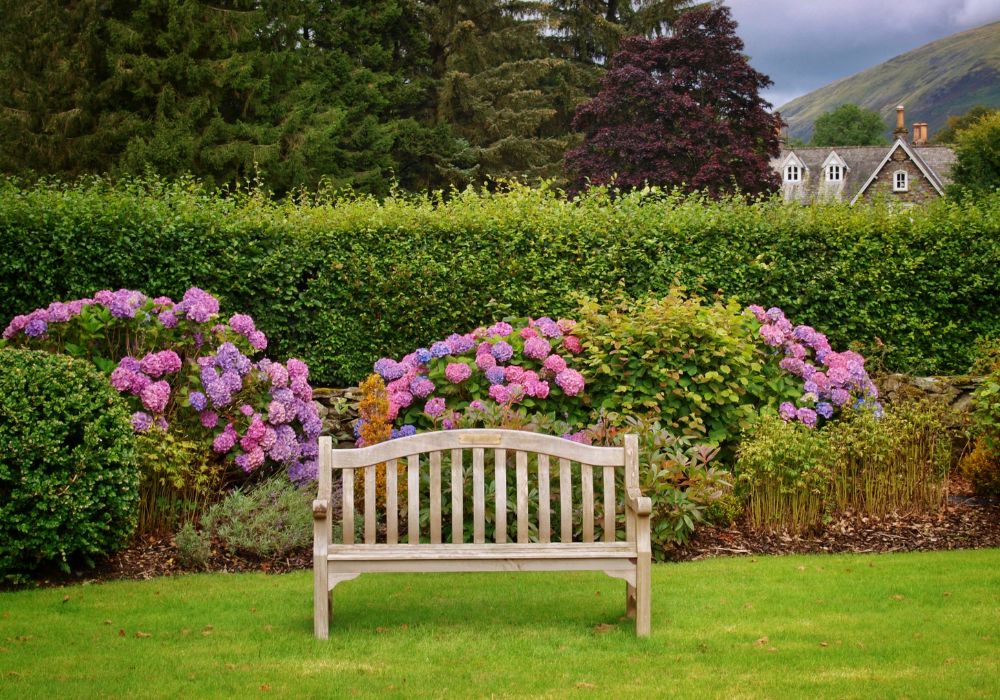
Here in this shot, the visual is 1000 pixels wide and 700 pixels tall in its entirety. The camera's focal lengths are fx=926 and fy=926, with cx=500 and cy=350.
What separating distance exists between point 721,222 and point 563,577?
4.76 m

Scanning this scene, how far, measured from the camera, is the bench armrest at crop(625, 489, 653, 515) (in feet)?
14.6

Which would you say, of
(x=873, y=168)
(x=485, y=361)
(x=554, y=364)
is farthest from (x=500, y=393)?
(x=873, y=168)

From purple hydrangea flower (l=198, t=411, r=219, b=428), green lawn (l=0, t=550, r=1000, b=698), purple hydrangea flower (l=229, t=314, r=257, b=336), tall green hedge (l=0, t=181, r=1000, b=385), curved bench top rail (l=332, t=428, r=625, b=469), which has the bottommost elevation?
green lawn (l=0, t=550, r=1000, b=698)

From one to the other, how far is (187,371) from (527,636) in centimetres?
382

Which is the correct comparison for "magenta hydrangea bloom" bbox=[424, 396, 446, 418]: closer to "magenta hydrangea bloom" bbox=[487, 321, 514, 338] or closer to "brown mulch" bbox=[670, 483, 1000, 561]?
"magenta hydrangea bloom" bbox=[487, 321, 514, 338]

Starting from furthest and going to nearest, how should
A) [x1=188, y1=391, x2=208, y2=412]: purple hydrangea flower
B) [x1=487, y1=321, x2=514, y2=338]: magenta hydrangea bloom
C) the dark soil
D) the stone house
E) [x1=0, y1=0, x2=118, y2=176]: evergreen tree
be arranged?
the stone house → [x1=0, y1=0, x2=118, y2=176]: evergreen tree → [x1=487, y1=321, x2=514, y2=338]: magenta hydrangea bloom → [x1=188, y1=391, x2=208, y2=412]: purple hydrangea flower → the dark soil

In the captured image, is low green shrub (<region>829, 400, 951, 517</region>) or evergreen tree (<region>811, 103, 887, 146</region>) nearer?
low green shrub (<region>829, 400, 951, 517</region>)

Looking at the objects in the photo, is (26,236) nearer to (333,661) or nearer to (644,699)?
(333,661)

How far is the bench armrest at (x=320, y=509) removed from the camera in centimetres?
442

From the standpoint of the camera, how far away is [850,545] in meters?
6.53

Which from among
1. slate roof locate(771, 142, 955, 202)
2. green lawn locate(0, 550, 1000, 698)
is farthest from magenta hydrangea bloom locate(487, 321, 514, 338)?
slate roof locate(771, 142, 955, 202)

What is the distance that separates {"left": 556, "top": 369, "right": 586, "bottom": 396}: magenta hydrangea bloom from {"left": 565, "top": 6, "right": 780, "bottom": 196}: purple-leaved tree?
58.8 ft

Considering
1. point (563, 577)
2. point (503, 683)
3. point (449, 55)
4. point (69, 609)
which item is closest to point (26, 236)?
point (69, 609)

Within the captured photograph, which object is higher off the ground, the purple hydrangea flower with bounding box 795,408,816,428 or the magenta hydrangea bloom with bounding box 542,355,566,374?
the magenta hydrangea bloom with bounding box 542,355,566,374
